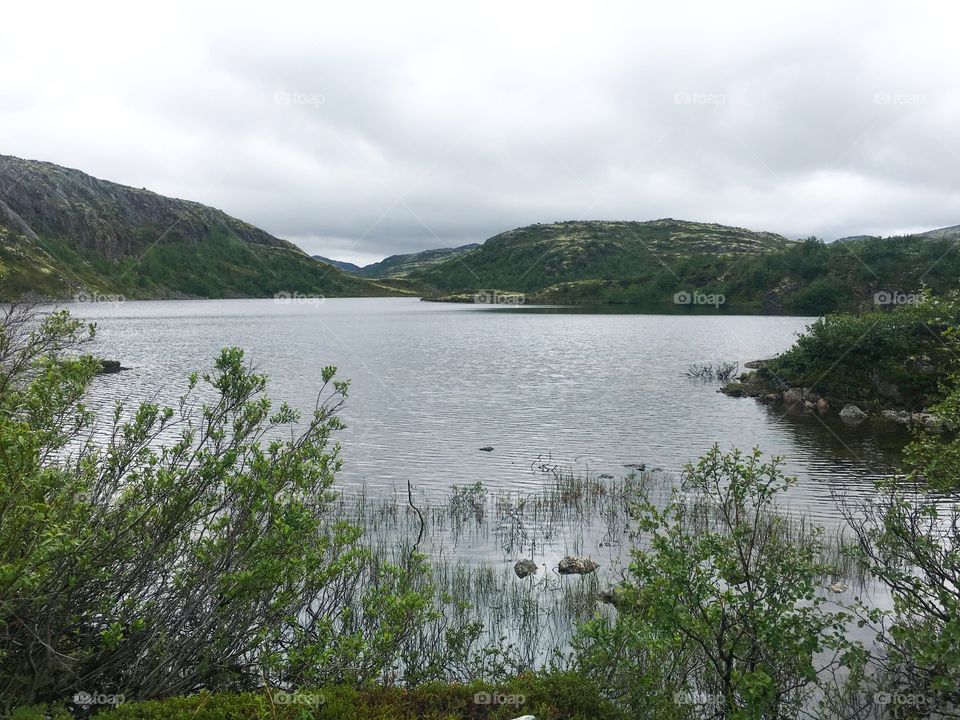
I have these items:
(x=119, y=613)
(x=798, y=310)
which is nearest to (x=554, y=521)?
(x=119, y=613)

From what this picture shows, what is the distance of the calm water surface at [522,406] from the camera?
30.7m

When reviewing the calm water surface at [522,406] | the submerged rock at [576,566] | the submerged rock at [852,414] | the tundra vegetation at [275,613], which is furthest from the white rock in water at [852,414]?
the tundra vegetation at [275,613]

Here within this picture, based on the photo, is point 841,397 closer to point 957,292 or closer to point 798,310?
point 957,292

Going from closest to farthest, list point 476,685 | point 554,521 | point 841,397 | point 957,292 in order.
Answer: point 476,685 < point 957,292 < point 554,521 < point 841,397

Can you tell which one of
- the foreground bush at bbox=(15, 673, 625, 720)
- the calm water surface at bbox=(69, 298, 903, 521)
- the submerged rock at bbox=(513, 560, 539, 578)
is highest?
the foreground bush at bbox=(15, 673, 625, 720)

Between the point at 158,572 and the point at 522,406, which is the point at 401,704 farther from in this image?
the point at 522,406

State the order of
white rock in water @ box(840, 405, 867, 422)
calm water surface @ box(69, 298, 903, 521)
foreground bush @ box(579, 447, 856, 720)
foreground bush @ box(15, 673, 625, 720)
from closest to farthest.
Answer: foreground bush @ box(15, 673, 625, 720) → foreground bush @ box(579, 447, 856, 720) → calm water surface @ box(69, 298, 903, 521) → white rock in water @ box(840, 405, 867, 422)

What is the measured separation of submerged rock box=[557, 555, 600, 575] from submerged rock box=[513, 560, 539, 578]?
2.49 feet

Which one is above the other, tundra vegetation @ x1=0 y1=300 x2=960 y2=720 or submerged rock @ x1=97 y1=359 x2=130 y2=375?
tundra vegetation @ x1=0 y1=300 x2=960 y2=720

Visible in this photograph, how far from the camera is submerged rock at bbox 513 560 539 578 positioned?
18.2 metres

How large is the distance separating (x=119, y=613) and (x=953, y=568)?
12872mm

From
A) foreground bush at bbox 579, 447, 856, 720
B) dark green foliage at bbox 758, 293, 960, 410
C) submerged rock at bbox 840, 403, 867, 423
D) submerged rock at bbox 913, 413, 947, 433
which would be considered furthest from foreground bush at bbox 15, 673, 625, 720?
dark green foliage at bbox 758, 293, 960, 410

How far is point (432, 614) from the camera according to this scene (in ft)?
33.5

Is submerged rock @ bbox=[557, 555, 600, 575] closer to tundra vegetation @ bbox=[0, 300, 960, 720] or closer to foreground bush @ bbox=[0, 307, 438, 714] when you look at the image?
tundra vegetation @ bbox=[0, 300, 960, 720]
